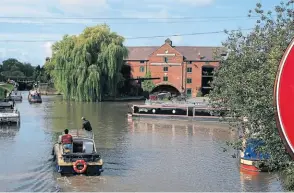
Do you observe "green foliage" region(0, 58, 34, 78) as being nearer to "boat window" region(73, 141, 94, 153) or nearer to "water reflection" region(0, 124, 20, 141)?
"water reflection" region(0, 124, 20, 141)

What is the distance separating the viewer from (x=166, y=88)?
78.6m

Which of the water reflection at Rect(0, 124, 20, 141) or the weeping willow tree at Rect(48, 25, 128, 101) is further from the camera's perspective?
the weeping willow tree at Rect(48, 25, 128, 101)

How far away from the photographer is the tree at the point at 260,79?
7.09 metres

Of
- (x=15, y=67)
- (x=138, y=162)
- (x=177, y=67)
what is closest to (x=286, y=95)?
(x=138, y=162)

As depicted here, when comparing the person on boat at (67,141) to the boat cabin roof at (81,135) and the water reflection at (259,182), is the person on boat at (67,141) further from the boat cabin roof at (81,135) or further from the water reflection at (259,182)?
the water reflection at (259,182)

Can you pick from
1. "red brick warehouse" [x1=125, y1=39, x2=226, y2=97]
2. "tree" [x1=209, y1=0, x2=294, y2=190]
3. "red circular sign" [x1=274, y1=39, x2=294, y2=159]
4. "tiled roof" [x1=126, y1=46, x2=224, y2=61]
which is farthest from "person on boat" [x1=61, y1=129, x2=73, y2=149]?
"tiled roof" [x1=126, y1=46, x2=224, y2=61]

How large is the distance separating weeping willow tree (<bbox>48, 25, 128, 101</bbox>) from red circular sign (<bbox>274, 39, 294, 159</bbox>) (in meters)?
60.4

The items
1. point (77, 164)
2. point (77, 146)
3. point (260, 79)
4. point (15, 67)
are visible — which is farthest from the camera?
point (15, 67)

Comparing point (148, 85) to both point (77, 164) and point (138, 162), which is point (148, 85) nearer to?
point (138, 162)

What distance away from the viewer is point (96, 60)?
64.4 metres

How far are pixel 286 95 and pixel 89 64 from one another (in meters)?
62.8

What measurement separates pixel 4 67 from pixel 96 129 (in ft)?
438

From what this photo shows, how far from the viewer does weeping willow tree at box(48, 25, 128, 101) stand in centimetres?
6200

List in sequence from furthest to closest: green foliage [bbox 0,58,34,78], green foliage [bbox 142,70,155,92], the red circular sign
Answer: green foliage [bbox 0,58,34,78]
green foliage [bbox 142,70,155,92]
the red circular sign
